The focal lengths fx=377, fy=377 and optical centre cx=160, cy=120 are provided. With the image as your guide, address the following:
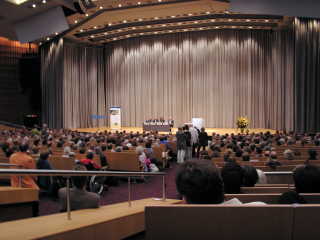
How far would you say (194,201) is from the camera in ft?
6.16

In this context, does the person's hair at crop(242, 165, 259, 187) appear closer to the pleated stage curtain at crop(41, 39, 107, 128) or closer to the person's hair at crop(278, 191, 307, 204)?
the person's hair at crop(278, 191, 307, 204)

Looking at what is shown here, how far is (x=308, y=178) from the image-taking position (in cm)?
314

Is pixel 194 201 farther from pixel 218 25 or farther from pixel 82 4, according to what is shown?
pixel 218 25

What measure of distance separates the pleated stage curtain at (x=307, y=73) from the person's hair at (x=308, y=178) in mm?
16449

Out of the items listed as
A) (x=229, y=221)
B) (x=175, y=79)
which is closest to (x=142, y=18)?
(x=175, y=79)

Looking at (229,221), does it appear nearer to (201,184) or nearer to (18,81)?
(201,184)

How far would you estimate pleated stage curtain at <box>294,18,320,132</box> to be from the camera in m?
18.3

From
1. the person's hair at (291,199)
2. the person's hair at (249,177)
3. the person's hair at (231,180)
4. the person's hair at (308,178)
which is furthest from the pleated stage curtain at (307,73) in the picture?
the person's hair at (291,199)

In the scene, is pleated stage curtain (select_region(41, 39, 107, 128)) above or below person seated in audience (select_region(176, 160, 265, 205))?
above

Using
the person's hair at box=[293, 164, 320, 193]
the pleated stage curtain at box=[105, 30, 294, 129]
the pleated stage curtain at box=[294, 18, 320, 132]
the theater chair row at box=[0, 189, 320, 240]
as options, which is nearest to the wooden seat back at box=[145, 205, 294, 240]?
the theater chair row at box=[0, 189, 320, 240]

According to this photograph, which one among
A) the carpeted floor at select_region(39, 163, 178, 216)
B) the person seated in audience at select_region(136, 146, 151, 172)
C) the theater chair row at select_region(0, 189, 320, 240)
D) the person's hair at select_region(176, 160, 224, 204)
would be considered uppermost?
the person's hair at select_region(176, 160, 224, 204)

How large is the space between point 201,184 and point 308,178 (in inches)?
65.4

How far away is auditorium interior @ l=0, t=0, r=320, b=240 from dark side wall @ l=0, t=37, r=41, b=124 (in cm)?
8

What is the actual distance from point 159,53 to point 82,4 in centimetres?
989
